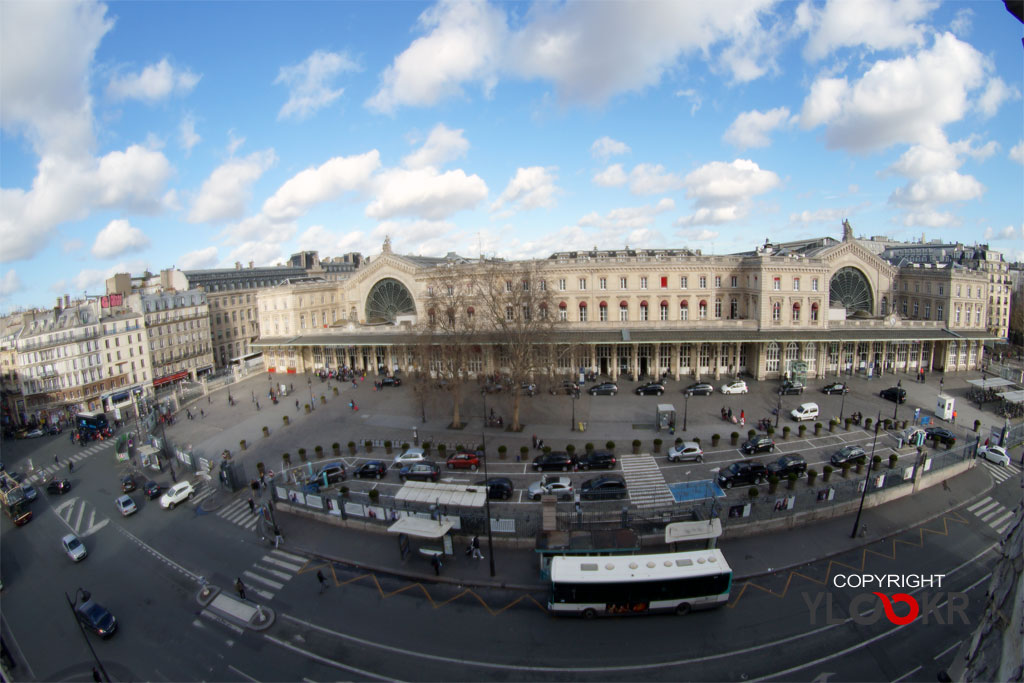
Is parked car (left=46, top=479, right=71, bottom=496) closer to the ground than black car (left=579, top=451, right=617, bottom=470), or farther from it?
closer to the ground

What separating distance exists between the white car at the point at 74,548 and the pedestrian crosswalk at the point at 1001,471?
57116 mm

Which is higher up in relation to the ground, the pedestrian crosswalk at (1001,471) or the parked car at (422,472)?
the parked car at (422,472)

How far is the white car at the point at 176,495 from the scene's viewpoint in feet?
113

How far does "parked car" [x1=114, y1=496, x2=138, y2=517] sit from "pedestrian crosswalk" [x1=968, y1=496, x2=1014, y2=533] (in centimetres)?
5293

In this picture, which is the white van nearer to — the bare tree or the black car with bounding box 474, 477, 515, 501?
the bare tree

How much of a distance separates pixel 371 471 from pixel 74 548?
1739 centimetres

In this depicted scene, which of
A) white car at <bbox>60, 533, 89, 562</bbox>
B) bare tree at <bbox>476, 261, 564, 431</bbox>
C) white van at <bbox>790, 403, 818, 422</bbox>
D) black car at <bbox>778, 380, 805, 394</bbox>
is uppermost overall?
bare tree at <bbox>476, 261, 564, 431</bbox>

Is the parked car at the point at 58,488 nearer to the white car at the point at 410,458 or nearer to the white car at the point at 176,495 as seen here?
the white car at the point at 176,495

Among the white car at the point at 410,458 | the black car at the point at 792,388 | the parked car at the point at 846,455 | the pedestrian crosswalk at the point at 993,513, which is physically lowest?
the pedestrian crosswalk at the point at 993,513

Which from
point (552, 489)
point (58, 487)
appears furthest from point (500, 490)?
point (58, 487)

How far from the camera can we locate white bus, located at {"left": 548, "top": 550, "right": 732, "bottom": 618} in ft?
68.6

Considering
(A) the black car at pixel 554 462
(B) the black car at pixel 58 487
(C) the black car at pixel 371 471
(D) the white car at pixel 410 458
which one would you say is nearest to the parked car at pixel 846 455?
(A) the black car at pixel 554 462

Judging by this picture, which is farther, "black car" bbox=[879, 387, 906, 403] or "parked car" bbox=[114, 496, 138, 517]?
"black car" bbox=[879, 387, 906, 403]

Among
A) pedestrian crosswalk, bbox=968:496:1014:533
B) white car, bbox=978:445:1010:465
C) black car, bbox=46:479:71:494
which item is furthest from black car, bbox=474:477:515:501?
black car, bbox=46:479:71:494
